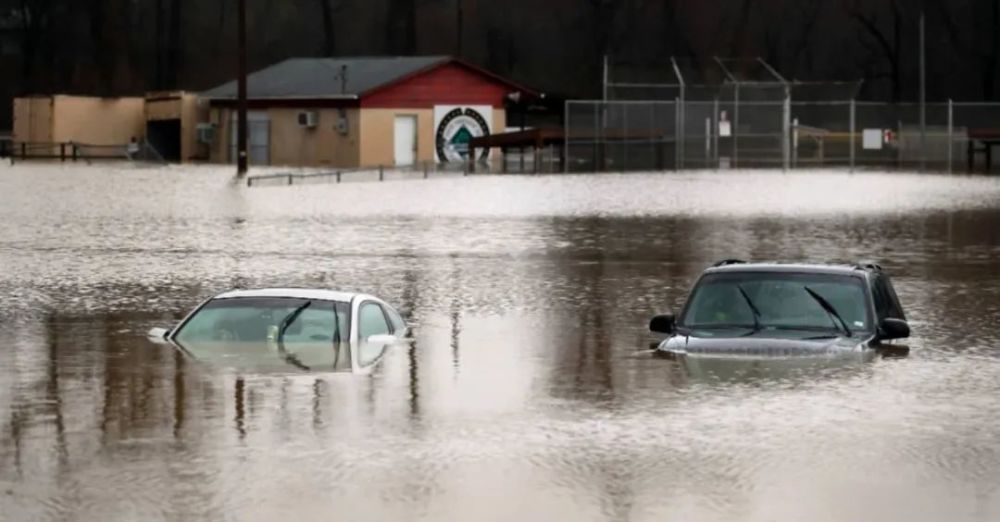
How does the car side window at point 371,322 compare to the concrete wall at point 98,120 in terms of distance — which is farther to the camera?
the concrete wall at point 98,120

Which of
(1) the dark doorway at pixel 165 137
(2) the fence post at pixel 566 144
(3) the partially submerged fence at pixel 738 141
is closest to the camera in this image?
(2) the fence post at pixel 566 144

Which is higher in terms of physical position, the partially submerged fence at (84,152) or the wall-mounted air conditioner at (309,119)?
the wall-mounted air conditioner at (309,119)

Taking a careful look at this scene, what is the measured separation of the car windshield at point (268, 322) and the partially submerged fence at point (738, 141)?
43.4m

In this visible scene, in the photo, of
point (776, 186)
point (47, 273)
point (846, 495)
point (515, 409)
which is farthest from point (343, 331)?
point (776, 186)

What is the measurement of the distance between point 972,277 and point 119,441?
17.6m

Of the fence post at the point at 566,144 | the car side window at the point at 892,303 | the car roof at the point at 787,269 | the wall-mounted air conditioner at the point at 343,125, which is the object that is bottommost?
the car side window at the point at 892,303

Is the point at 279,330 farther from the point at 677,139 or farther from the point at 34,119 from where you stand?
the point at 34,119

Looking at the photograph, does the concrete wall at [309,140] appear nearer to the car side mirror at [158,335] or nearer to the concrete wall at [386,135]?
the concrete wall at [386,135]

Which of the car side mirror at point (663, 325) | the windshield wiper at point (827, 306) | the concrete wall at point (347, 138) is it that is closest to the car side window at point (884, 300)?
the windshield wiper at point (827, 306)

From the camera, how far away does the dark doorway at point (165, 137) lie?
277ft

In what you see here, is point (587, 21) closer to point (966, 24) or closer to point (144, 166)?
point (966, 24)

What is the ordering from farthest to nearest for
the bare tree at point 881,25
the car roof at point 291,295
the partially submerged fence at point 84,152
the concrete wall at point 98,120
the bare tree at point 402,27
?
the bare tree at point 402,27, the bare tree at point 881,25, the concrete wall at point 98,120, the partially submerged fence at point 84,152, the car roof at point 291,295

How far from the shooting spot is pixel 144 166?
240 feet

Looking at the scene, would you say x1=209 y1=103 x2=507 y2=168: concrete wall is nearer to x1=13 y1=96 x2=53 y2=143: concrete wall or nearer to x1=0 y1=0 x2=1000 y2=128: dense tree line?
x1=13 y1=96 x2=53 y2=143: concrete wall
